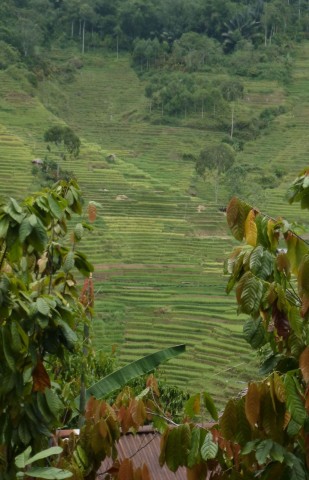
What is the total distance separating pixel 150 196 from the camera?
2570 cm

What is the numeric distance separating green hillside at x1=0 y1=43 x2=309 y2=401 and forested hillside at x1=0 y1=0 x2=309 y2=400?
53 millimetres

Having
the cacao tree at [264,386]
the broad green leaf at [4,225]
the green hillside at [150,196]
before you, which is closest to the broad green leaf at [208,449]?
the cacao tree at [264,386]

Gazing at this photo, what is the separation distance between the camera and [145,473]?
5.93 feet

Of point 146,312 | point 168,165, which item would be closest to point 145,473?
point 146,312

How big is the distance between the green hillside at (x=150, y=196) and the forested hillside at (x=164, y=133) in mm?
53

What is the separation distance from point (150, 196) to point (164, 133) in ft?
21.2

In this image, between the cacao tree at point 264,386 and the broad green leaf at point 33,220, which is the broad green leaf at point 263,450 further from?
the broad green leaf at point 33,220

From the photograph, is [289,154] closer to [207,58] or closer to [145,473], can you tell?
[207,58]

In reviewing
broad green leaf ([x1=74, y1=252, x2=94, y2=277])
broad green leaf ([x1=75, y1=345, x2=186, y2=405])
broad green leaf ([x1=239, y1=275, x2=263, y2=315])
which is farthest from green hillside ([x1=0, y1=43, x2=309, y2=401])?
broad green leaf ([x1=239, y1=275, x2=263, y2=315])

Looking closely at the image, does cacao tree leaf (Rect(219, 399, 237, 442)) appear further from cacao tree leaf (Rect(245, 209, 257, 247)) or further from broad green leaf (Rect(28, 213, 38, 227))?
broad green leaf (Rect(28, 213, 38, 227))

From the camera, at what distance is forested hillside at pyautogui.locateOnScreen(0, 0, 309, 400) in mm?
18527

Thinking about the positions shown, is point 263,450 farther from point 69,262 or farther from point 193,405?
point 69,262

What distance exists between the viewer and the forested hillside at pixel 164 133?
18.5 m

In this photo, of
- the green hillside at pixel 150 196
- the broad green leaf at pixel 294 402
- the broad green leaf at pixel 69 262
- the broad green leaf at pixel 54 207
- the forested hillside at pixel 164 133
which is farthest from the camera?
the forested hillside at pixel 164 133
